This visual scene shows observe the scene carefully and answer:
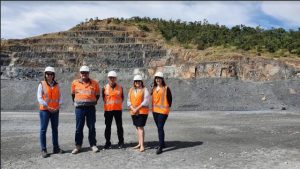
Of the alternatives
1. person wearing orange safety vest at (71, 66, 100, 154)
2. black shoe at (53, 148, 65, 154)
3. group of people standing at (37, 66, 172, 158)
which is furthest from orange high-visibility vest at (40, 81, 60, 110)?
black shoe at (53, 148, 65, 154)

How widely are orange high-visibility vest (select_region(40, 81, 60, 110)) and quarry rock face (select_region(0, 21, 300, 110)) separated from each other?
51.4 ft

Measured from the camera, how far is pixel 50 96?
31.6ft

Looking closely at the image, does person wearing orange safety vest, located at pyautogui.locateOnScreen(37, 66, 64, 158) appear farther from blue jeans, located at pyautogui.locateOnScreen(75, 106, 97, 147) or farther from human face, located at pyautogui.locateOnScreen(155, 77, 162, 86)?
human face, located at pyautogui.locateOnScreen(155, 77, 162, 86)

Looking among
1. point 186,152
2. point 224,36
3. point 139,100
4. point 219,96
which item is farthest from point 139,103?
point 224,36

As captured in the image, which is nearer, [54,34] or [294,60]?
[294,60]

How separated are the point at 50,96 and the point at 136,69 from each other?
27501mm

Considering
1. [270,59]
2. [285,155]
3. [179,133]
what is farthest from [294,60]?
[285,155]

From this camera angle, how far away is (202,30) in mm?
43281

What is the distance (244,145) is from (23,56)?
114 ft

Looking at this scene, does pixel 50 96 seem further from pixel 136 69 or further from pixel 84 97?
pixel 136 69

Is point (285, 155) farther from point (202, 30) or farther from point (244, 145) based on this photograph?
point (202, 30)

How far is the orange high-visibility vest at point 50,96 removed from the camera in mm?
9602

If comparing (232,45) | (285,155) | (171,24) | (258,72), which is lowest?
(285,155)

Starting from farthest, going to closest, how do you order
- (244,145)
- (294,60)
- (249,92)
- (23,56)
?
(23,56) < (294,60) < (249,92) < (244,145)
